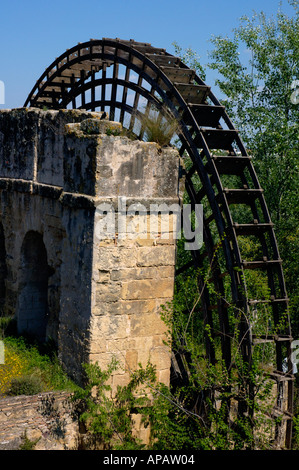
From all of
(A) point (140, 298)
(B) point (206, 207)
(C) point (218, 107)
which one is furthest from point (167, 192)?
(B) point (206, 207)

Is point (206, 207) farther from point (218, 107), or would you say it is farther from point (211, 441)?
point (211, 441)

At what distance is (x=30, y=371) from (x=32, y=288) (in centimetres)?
227

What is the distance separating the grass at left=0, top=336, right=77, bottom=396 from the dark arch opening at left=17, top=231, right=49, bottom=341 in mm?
821

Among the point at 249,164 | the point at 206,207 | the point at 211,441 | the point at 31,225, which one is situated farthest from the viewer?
the point at 206,207

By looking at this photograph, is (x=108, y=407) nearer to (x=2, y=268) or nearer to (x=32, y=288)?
(x=32, y=288)

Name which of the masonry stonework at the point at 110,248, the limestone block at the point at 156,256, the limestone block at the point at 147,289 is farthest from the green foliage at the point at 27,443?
the limestone block at the point at 156,256

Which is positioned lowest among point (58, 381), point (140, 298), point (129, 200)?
point (58, 381)

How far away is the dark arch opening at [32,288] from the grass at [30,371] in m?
0.82

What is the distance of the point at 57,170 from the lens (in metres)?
8.30

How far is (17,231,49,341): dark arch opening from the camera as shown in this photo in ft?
30.6

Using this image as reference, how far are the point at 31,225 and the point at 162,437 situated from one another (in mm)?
4167

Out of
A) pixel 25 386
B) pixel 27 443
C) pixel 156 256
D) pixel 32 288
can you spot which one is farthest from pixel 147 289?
pixel 32 288

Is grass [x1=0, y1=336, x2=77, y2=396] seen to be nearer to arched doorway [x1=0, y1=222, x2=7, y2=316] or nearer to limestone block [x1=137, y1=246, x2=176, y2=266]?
limestone block [x1=137, y1=246, x2=176, y2=266]

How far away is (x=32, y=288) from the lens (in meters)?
9.45
